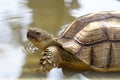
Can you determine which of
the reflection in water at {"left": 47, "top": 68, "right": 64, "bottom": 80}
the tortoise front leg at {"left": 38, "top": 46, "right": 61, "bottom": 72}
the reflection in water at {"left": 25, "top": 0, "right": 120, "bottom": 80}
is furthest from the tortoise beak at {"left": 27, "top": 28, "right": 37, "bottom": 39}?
the reflection in water at {"left": 25, "top": 0, "right": 120, "bottom": 80}

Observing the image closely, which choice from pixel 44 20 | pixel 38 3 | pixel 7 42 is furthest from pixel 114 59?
pixel 38 3

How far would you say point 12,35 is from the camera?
271 cm

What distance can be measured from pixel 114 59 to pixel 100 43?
14cm

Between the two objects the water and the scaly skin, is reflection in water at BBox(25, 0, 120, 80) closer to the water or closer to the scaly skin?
the water

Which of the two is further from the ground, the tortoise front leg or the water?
the water

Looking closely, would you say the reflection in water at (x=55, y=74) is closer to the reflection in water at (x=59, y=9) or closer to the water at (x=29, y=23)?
the water at (x=29, y=23)

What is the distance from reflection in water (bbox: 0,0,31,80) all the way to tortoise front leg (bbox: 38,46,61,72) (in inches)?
7.3

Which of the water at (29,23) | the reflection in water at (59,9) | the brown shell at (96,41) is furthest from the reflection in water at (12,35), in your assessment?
the brown shell at (96,41)

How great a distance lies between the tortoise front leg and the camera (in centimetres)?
210

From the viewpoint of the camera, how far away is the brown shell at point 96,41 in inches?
84.2

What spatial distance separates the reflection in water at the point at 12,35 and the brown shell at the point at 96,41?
36 centimetres

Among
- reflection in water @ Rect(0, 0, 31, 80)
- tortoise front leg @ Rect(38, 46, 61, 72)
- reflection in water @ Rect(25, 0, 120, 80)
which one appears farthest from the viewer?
reflection in water @ Rect(25, 0, 120, 80)

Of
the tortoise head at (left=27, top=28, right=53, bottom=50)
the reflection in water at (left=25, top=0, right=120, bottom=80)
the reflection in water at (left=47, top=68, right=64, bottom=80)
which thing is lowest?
the reflection in water at (left=47, top=68, right=64, bottom=80)

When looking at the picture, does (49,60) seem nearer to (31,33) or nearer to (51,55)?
(51,55)
